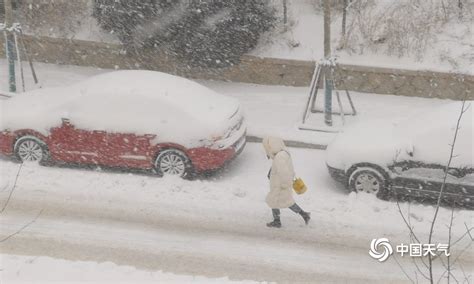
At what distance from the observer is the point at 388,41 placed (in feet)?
53.8

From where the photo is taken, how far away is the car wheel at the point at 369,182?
1076 cm

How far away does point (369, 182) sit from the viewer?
1087 centimetres

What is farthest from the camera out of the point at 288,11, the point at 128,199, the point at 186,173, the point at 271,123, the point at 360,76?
the point at 288,11

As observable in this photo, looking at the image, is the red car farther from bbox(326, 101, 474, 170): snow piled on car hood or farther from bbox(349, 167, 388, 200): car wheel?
bbox(349, 167, 388, 200): car wheel

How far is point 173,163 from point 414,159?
4064mm

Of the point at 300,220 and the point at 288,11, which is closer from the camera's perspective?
the point at 300,220

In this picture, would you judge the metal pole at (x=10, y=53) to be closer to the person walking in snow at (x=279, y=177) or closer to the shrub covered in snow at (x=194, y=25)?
the shrub covered in snow at (x=194, y=25)

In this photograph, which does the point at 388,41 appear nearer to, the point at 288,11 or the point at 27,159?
the point at 288,11

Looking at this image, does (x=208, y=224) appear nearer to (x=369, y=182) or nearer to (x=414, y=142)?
(x=369, y=182)


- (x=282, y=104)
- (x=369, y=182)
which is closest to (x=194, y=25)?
(x=282, y=104)

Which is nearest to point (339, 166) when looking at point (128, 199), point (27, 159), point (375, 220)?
point (375, 220)

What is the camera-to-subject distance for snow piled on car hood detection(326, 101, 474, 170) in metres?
10.4

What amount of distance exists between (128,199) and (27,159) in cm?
249

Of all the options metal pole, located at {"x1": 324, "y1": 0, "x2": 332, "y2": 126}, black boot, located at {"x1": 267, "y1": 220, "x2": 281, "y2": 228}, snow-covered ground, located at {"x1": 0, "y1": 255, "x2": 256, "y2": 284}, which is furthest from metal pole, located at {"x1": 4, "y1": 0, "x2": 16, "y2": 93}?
black boot, located at {"x1": 267, "y1": 220, "x2": 281, "y2": 228}
